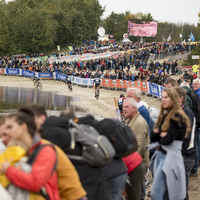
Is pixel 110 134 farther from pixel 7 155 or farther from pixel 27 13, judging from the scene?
pixel 27 13

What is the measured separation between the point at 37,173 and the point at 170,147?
2593mm

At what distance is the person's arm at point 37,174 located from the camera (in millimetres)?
2894

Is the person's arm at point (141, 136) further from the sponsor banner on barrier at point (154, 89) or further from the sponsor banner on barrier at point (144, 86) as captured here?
the sponsor banner on barrier at point (144, 86)

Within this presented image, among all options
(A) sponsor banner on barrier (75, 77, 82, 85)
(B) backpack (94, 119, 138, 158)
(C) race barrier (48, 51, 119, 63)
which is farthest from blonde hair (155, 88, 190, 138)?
(C) race barrier (48, 51, 119, 63)

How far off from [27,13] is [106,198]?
258 ft

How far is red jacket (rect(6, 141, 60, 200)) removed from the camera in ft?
9.50

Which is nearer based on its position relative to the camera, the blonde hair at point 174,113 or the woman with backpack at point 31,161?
the woman with backpack at point 31,161

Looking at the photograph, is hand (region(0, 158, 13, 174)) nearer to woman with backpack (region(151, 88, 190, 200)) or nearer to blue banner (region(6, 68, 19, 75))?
woman with backpack (region(151, 88, 190, 200))

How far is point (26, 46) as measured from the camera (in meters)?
77.9

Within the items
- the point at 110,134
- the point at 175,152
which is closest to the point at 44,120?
the point at 110,134

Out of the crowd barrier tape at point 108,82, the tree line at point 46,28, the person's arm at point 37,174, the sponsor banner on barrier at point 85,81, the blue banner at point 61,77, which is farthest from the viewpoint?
the tree line at point 46,28

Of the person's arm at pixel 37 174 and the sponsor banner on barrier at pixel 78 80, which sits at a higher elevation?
the person's arm at pixel 37 174

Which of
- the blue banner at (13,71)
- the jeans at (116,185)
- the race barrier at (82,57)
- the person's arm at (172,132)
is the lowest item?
the blue banner at (13,71)

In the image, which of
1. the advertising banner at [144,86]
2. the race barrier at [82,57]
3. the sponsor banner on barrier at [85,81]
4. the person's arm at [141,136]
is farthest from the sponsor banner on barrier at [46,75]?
the person's arm at [141,136]
